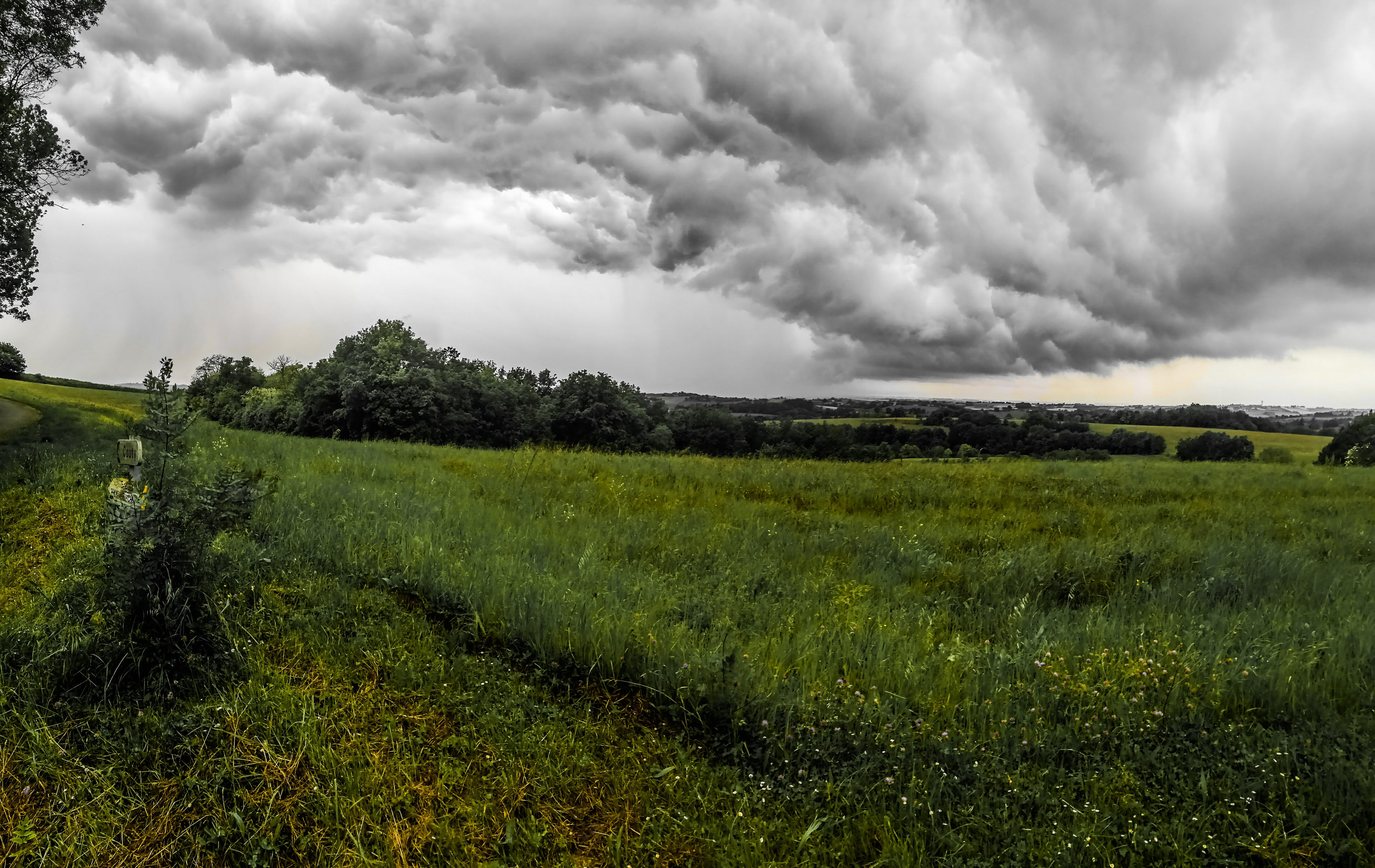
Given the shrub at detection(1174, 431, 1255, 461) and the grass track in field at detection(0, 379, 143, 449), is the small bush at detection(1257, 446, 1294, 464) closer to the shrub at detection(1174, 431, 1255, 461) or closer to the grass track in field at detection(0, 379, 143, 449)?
the shrub at detection(1174, 431, 1255, 461)

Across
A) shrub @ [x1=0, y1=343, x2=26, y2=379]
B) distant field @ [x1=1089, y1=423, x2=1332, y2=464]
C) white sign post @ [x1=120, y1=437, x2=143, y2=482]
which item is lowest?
distant field @ [x1=1089, y1=423, x2=1332, y2=464]

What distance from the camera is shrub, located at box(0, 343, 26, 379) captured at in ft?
175

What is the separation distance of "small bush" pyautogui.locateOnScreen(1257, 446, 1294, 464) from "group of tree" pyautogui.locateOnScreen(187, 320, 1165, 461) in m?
5.68

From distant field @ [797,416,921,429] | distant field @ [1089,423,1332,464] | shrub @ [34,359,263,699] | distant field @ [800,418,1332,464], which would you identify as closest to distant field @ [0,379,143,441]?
shrub @ [34,359,263,699]

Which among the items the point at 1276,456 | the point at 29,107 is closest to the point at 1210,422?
the point at 1276,456

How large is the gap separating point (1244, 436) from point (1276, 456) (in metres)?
33.0

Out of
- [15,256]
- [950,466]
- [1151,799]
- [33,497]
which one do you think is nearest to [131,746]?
[1151,799]

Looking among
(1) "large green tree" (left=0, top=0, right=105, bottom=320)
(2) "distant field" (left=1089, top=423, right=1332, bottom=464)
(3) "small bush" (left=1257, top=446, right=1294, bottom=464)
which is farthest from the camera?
(2) "distant field" (left=1089, top=423, right=1332, bottom=464)

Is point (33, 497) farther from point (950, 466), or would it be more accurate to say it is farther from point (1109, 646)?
point (950, 466)

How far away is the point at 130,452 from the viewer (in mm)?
5539

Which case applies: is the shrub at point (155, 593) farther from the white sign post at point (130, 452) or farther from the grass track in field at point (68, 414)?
the white sign post at point (130, 452)

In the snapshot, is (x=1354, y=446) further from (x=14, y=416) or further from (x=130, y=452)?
(x=14, y=416)

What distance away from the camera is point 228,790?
10.1 ft

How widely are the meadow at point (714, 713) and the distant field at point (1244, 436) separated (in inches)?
1819
